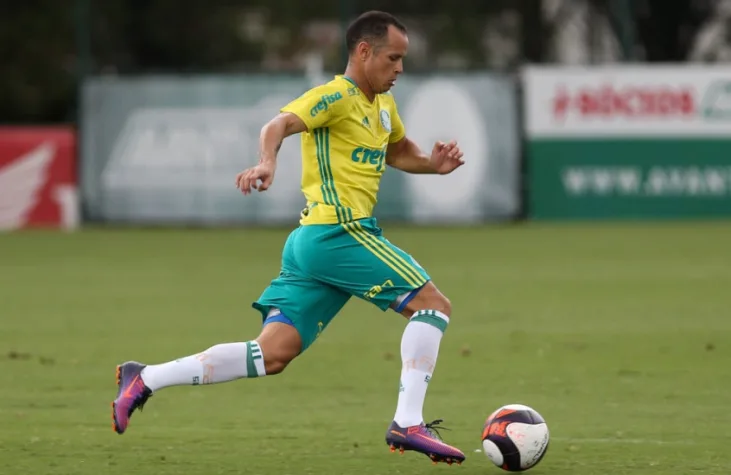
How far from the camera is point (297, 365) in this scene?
11.0m

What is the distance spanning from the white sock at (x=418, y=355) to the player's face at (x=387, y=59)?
3.79 feet

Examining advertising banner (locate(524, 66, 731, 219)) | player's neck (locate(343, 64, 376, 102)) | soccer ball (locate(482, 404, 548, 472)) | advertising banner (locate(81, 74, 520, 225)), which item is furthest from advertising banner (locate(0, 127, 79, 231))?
soccer ball (locate(482, 404, 548, 472))

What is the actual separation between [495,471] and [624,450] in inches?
32.2

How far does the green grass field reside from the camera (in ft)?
24.6

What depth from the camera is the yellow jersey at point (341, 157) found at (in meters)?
7.11

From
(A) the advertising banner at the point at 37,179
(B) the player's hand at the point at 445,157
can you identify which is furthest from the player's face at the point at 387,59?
(A) the advertising banner at the point at 37,179

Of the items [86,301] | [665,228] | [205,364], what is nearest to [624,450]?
[205,364]

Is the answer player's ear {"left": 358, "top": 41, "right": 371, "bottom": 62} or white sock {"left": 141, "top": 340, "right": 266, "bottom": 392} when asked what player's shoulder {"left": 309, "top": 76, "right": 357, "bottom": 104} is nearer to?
player's ear {"left": 358, "top": 41, "right": 371, "bottom": 62}

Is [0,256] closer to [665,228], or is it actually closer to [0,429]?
[665,228]

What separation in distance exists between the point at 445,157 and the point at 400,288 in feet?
3.16

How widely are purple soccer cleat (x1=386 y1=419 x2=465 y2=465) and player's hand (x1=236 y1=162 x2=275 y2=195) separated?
1351mm

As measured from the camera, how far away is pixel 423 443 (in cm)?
684

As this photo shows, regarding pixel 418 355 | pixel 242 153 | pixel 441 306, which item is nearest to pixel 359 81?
pixel 441 306

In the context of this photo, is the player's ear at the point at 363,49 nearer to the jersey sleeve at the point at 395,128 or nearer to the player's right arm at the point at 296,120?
the player's right arm at the point at 296,120
